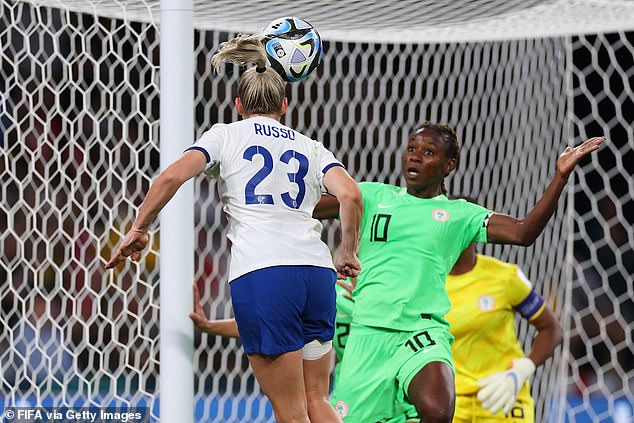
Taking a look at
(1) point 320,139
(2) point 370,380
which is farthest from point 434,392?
(1) point 320,139

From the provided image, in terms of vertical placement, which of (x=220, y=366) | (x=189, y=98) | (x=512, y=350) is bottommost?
(x=220, y=366)

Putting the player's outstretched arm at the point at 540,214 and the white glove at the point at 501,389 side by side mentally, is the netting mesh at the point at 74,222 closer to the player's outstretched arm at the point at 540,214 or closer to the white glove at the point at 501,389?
the white glove at the point at 501,389

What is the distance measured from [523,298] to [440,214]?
0.97 metres

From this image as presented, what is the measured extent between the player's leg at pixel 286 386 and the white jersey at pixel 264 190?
0.89ft

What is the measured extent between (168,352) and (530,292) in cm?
181

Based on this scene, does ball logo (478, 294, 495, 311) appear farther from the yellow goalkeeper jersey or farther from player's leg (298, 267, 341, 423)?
player's leg (298, 267, 341, 423)

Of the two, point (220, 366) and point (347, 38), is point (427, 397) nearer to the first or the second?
point (347, 38)

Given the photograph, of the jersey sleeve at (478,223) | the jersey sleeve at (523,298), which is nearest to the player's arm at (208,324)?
the jersey sleeve at (478,223)

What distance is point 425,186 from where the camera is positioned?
13.0ft

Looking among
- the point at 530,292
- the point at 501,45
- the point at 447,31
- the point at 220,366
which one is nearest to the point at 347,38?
the point at 447,31

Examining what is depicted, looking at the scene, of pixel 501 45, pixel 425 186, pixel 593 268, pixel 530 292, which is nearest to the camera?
pixel 425 186

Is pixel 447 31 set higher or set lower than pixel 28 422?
higher

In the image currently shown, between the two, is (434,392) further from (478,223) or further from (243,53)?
(243,53)

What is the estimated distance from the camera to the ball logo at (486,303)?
4.52 m
